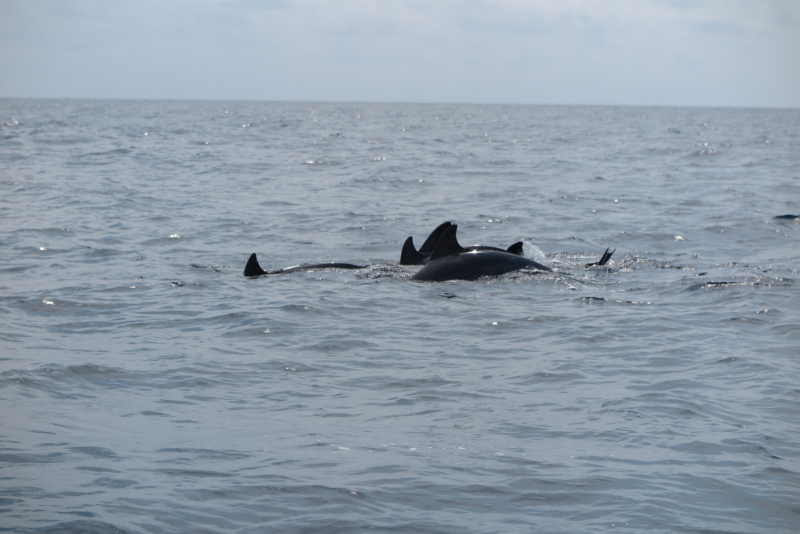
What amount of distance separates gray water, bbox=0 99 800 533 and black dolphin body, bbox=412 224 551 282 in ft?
1.11

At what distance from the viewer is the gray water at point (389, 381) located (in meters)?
4.93

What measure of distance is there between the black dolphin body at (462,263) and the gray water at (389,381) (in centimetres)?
Result: 34

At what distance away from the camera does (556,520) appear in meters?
4.76

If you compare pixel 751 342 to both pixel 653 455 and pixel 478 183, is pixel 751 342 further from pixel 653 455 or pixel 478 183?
pixel 478 183

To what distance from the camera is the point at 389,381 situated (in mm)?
7371

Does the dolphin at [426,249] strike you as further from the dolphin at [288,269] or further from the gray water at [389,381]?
the dolphin at [288,269]

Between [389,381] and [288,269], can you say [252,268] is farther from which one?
[389,381]

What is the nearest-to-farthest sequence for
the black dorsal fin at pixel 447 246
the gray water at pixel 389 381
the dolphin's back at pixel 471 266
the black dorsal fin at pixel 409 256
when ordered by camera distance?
the gray water at pixel 389 381
the dolphin's back at pixel 471 266
the black dorsal fin at pixel 447 246
the black dorsal fin at pixel 409 256

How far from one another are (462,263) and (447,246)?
0.38 m

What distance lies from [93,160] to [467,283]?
27004 millimetres

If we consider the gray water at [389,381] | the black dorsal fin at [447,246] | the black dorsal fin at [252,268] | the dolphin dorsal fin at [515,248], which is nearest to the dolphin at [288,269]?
the black dorsal fin at [252,268]

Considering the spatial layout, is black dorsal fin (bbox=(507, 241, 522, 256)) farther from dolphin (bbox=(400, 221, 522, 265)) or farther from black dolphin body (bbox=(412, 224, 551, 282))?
black dolphin body (bbox=(412, 224, 551, 282))

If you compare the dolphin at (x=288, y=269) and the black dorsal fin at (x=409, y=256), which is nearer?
the dolphin at (x=288, y=269)

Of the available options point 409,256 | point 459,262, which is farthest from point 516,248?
point 409,256
